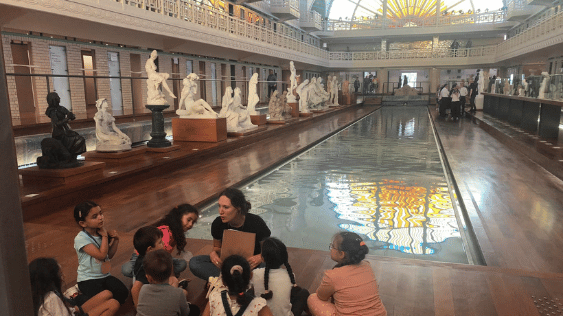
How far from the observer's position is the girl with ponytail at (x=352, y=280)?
90.6 inches

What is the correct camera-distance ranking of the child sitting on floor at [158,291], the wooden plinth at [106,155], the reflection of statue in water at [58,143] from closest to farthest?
1. the child sitting on floor at [158,291]
2. the reflection of statue in water at [58,143]
3. the wooden plinth at [106,155]

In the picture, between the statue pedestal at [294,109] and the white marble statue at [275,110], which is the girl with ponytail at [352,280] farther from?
the statue pedestal at [294,109]

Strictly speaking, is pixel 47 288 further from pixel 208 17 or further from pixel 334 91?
pixel 334 91

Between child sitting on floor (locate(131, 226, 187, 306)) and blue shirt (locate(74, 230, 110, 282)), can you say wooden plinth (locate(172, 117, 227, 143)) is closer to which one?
blue shirt (locate(74, 230, 110, 282))

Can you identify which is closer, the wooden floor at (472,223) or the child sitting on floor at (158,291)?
the child sitting on floor at (158,291)

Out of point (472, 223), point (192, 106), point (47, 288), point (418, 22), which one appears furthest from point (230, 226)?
point (418, 22)

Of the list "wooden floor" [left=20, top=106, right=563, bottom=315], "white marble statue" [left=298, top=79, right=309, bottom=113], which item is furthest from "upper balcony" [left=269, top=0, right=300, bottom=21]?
"wooden floor" [left=20, top=106, right=563, bottom=315]

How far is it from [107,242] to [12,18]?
8279 millimetres

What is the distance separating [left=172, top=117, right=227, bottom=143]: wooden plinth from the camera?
9.95 meters

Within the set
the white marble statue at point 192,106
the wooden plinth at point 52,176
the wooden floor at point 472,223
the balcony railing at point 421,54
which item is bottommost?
the wooden floor at point 472,223

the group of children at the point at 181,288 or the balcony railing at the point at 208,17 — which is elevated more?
the balcony railing at the point at 208,17

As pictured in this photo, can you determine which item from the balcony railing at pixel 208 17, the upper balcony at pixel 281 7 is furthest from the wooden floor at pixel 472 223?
the upper balcony at pixel 281 7

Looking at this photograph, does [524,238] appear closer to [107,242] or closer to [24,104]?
[107,242]

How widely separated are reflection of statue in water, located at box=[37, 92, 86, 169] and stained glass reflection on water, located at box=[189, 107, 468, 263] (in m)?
2.23
